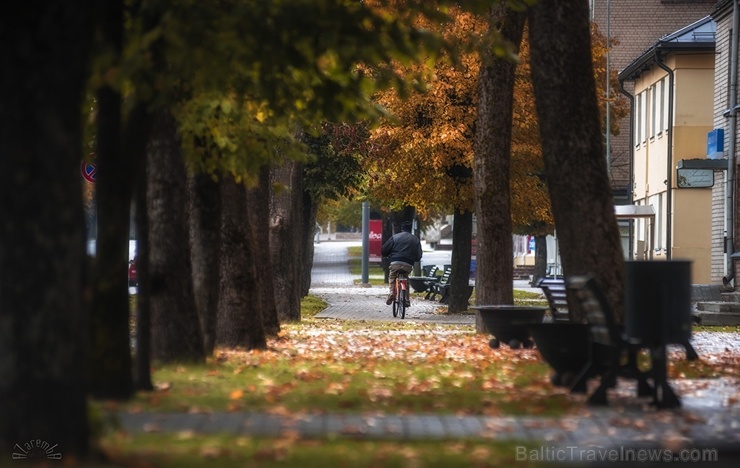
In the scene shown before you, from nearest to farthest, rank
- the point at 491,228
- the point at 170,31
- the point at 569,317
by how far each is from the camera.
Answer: the point at 170,31 < the point at 569,317 < the point at 491,228

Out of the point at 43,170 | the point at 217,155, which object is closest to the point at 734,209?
the point at 217,155

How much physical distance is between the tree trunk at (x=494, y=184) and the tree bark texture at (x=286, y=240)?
3.69m

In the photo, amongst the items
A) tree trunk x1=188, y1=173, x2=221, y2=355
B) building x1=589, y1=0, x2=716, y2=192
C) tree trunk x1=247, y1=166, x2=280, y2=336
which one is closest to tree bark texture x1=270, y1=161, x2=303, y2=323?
tree trunk x1=247, y1=166, x2=280, y2=336

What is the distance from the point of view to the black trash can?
36.3 feet

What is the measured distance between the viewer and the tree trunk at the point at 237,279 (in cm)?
1767

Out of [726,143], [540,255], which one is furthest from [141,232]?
[540,255]

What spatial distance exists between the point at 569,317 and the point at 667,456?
793 centimetres

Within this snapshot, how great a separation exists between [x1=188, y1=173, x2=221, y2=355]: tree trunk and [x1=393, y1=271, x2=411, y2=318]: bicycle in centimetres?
1648

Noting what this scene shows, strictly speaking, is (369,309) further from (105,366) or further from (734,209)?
(105,366)

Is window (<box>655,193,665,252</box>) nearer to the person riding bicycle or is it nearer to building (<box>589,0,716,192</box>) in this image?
building (<box>589,0,716,192</box>)

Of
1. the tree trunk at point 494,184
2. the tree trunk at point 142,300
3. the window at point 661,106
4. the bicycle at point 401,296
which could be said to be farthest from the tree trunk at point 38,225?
the window at point 661,106

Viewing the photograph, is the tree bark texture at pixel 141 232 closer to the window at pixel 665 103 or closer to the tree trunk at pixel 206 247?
the tree trunk at pixel 206 247

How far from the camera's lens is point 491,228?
78.4ft

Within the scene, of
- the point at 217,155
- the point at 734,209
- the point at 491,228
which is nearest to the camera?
the point at 217,155
